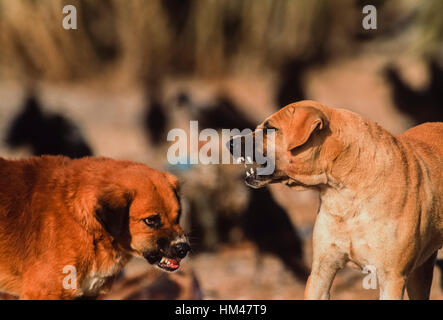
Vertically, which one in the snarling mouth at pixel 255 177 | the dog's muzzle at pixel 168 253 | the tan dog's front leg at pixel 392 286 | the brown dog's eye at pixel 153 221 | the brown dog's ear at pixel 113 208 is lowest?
the tan dog's front leg at pixel 392 286

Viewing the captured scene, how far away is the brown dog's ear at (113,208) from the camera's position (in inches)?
181

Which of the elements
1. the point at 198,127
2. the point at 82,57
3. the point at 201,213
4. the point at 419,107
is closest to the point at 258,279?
the point at 201,213

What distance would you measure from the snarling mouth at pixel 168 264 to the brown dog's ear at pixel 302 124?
134 centimetres

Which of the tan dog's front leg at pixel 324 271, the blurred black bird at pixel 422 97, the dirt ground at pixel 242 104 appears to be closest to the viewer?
the tan dog's front leg at pixel 324 271

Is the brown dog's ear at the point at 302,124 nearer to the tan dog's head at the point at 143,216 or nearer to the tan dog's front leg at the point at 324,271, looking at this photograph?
the tan dog's front leg at the point at 324,271

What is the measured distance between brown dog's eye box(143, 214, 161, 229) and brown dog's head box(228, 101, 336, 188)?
79cm

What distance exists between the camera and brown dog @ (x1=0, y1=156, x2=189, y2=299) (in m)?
4.54

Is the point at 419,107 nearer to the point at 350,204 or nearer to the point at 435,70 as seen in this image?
the point at 435,70

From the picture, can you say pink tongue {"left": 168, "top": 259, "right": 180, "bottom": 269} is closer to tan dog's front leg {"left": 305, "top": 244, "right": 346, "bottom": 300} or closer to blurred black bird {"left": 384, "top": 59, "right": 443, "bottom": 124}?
tan dog's front leg {"left": 305, "top": 244, "right": 346, "bottom": 300}

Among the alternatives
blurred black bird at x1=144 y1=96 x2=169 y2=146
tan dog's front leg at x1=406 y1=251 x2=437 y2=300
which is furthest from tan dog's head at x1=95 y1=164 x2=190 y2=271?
blurred black bird at x1=144 y1=96 x2=169 y2=146

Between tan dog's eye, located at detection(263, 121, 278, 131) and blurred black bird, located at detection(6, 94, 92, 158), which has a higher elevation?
tan dog's eye, located at detection(263, 121, 278, 131)

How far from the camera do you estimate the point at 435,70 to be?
1369 centimetres

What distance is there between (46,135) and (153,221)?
18.4ft

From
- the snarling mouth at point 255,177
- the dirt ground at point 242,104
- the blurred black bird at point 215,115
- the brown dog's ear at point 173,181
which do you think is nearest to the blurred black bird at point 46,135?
the dirt ground at point 242,104
